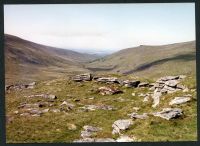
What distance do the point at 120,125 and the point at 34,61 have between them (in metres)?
18.3

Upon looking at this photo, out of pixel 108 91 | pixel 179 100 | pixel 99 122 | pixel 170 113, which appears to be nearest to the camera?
pixel 170 113

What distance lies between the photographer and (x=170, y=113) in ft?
89.9

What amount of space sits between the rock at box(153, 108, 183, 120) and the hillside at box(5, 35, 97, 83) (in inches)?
390

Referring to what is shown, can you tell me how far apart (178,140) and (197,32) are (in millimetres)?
6887

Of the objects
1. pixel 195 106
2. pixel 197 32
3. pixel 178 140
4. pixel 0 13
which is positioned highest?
pixel 0 13

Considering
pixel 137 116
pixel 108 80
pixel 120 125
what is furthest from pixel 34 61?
pixel 120 125

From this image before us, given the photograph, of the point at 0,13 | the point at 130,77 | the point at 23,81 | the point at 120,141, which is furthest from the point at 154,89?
the point at 0,13

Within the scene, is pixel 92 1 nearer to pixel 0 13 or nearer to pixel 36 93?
pixel 0 13

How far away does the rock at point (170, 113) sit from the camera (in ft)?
89.4

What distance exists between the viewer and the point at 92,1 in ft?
88.9

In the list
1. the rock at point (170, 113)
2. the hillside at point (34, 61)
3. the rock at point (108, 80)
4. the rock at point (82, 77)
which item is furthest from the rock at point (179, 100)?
the rock at point (82, 77)

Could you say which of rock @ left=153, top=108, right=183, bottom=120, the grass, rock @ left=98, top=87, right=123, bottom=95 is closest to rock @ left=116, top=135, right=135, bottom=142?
the grass

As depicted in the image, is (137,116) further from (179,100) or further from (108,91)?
(108,91)

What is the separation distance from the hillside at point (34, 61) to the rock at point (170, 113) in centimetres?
992
